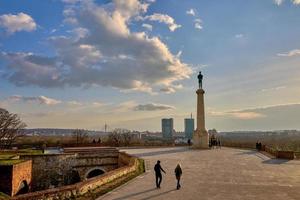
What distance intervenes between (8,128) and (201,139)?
91.7 feet

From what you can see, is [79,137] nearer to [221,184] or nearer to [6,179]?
[6,179]

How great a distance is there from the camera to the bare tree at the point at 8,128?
4991 cm

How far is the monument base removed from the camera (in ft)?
134

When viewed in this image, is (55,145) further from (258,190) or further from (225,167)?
(258,190)

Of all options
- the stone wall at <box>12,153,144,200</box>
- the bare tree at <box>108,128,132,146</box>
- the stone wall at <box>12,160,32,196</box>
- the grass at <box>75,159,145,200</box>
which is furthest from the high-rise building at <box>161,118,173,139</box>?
the stone wall at <box>12,153,144,200</box>

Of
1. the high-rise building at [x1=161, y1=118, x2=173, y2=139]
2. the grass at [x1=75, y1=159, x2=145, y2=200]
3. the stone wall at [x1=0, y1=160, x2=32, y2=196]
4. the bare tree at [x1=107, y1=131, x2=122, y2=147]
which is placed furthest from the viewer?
the high-rise building at [x1=161, y1=118, x2=173, y2=139]

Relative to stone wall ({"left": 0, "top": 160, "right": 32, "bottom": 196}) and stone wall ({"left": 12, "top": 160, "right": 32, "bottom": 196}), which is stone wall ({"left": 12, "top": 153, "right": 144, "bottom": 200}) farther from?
stone wall ({"left": 12, "top": 160, "right": 32, "bottom": 196})

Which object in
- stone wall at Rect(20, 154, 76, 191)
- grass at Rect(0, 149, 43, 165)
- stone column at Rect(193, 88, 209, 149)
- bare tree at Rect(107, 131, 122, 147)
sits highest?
stone column at Rect(193, 88, 209, 149)

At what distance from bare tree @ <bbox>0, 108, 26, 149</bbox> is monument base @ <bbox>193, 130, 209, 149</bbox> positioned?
2510 cm

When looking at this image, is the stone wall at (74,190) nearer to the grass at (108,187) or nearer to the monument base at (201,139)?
the grass at (108,187)

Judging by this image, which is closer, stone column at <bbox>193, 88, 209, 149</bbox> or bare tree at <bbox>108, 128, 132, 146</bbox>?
stone column at <bbox>193, 88, 209, 149</bbox>

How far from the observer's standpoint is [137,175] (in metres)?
19.9

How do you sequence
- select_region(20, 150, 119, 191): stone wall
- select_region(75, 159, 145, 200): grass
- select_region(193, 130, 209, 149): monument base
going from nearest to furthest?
select_region(75, 159, 145, 200): grass → select_region(20, 150, 119, 191): stone wall → select_region(193, 130, 209, 149): monument base

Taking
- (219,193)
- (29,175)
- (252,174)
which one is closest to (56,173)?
(29,175)
